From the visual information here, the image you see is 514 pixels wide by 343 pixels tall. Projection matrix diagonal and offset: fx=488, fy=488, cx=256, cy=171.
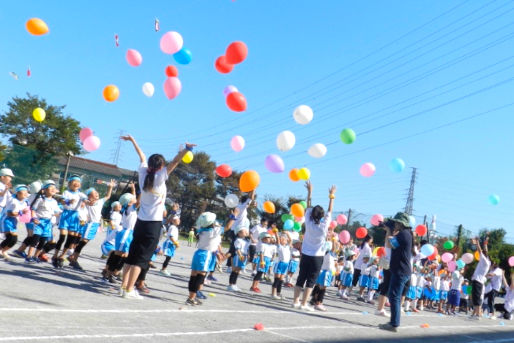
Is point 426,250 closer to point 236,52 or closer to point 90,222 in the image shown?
point 236,52

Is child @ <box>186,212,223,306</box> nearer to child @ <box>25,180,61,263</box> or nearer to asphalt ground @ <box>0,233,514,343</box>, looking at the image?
asphalt ground @ <box>0,233,514,343</box>

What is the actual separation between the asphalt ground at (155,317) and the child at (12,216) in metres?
0.31

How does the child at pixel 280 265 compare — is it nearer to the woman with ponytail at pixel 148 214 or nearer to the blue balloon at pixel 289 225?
the blue balloon at pixel 289 225

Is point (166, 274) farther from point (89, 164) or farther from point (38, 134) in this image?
point (89, 164)

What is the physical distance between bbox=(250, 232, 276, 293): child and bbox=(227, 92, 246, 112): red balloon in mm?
4007

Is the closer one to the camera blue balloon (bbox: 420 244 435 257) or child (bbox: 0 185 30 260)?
child (bbox: 0 185 30 260)

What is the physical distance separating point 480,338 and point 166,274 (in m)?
6.92

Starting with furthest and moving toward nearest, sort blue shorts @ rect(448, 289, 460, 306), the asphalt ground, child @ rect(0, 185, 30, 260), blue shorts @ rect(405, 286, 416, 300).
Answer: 1. blue shorts @ rect(448, 289, 460, 306)
2. blue shorts @ rect(405, 286, 416, 300)
3. child @ rect(0, 185, 30, 260)
4. the asphalt ground

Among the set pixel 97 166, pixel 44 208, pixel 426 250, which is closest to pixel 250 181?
pixel 44 208

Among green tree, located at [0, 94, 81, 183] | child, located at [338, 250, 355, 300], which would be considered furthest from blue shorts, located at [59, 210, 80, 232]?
green tree, located at [0, 94, 81, 183]

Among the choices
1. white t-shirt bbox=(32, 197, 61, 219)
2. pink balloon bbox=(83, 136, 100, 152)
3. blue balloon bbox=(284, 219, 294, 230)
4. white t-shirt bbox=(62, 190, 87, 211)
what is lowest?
white t-shirt bbox=(32, 197, 61, 219)

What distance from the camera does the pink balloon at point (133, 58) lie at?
1009 centimetres

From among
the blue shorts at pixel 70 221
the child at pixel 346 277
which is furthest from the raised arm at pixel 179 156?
the child at pixel 346 277

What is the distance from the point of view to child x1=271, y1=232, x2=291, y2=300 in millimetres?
10820
